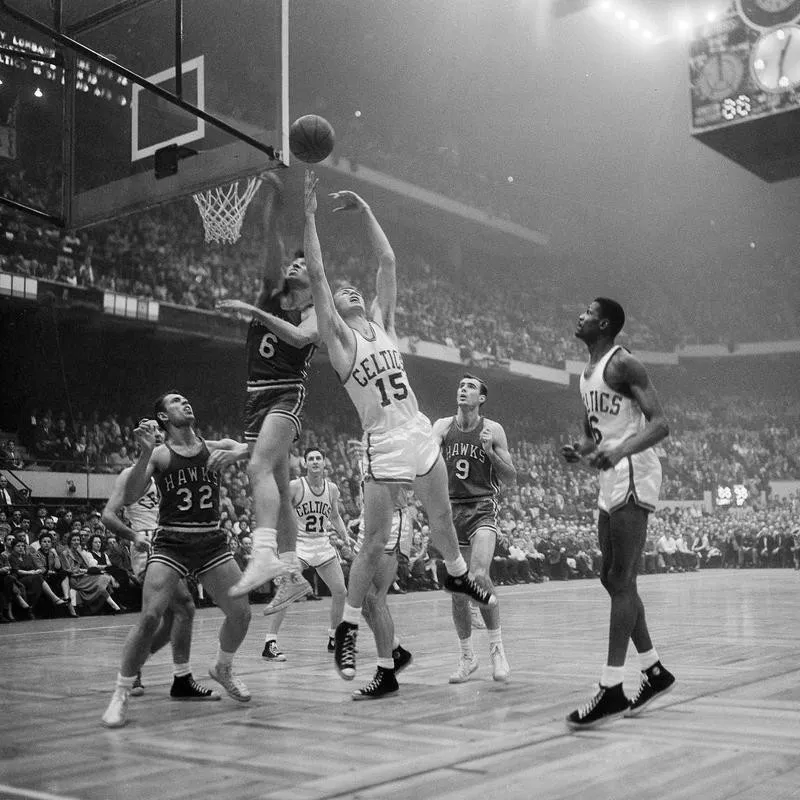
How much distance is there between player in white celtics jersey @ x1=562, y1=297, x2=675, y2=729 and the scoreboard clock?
10.6 m

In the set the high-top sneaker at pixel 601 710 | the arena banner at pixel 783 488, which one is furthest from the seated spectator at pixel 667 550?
the high-top sneaker at pixel 601 710

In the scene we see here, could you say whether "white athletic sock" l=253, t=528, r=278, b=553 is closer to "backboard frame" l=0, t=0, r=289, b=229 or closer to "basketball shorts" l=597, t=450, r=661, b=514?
"basketball shorts" l=597, t=450, r=661, b=514

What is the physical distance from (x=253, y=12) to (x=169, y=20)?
822 mm

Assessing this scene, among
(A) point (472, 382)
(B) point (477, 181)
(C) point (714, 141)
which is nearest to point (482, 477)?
(A) point (472, 382)

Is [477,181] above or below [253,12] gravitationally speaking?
above

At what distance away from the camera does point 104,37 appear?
8977 millimetres

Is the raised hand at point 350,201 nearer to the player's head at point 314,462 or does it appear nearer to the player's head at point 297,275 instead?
the player's head at point 297,275

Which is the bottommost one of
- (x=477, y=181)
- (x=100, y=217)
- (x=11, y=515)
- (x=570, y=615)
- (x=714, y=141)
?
(x=570, y=615)

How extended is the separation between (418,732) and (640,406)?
6.57 feet

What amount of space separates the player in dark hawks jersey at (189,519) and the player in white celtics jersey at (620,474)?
7.34 ft

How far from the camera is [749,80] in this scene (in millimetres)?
14609

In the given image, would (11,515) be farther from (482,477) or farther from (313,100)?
(313,100)

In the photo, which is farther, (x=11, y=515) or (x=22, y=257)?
(x=22, y=257)

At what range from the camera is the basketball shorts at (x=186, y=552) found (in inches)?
232
